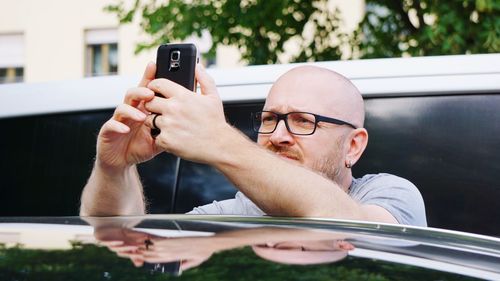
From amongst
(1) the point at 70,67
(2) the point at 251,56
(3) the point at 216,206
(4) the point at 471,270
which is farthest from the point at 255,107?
(1) the point at 70,67

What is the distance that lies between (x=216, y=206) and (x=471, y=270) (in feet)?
4.63

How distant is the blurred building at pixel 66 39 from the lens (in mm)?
19875

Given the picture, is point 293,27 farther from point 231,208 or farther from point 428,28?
point 231,208

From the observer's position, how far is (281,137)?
103 inches

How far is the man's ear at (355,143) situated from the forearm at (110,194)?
1.96ft

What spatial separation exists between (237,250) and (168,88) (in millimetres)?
768

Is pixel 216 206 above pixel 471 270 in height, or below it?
below

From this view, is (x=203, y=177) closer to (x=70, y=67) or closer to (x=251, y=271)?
(x=251, y=271)

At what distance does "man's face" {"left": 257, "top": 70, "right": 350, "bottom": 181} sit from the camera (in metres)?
2.62

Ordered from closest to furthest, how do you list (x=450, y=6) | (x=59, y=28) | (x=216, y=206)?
(x=216, y=206) < (x=450, y=6) < (x=59, y=28)

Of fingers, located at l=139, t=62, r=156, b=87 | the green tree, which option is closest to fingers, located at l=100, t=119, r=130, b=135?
fingers, located at l=139, t=62, r=156, b=87

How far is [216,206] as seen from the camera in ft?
8.96

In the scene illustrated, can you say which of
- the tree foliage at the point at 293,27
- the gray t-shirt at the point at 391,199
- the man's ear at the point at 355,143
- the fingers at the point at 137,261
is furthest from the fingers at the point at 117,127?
the tree foliage at the point at 293,27

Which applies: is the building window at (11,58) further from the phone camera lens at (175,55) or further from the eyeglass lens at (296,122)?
the phone camera lens at (175,55)
